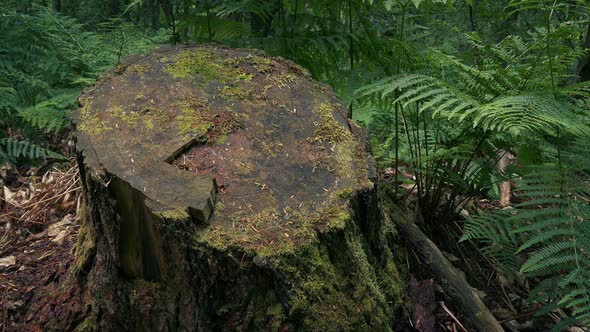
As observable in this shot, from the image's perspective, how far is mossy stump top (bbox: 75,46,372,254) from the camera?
1.74m

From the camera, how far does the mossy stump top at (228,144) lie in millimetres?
1735

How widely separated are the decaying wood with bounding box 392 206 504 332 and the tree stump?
0.34 meters

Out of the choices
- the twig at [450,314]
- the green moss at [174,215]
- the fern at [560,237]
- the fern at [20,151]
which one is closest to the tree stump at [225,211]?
the green moss at [174,215]

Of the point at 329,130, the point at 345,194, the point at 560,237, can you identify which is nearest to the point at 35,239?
the point at 329,130

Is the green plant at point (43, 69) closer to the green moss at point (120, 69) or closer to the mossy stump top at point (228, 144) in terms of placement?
the green moss at point (120, 69)

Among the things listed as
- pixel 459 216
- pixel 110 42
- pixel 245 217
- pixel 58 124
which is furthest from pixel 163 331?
pixel 110 42

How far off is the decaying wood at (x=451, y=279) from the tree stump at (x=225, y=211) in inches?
13.6

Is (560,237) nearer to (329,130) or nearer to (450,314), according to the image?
(450,314)

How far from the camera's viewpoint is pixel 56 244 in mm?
2639

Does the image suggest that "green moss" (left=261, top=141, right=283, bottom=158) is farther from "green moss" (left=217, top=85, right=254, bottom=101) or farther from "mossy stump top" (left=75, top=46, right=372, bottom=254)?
"green moss" (left=217, top=85, right=254, bottom=101)

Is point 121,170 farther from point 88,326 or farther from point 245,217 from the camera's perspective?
point 88,326

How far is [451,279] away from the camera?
236 centimetres

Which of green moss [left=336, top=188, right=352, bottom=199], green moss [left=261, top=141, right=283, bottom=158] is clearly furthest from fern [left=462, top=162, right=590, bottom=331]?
green moss [left=261, top=141, right=283, bottom=158]

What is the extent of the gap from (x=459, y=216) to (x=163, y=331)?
6.11 feet
